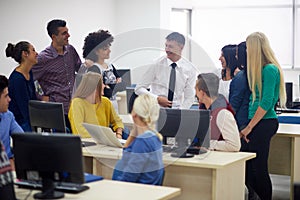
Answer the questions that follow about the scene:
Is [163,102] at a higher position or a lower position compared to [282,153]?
higher

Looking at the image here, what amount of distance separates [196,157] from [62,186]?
1228 mm

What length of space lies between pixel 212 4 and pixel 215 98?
675 centimetres

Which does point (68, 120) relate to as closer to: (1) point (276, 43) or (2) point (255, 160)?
(2) point (255, 160)

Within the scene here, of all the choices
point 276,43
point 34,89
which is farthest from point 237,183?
point 276,43

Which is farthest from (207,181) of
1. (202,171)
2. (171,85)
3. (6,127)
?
(171,85)

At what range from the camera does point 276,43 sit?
10461 mm

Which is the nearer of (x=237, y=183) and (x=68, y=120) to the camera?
(x=237, y=183)

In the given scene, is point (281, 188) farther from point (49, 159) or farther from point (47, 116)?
point (49, 159)

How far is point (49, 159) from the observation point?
3.14 m

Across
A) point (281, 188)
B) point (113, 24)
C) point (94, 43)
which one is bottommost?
point (281, 188)

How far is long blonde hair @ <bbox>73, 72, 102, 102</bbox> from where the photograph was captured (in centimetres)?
479

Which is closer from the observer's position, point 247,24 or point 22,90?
point 22,90

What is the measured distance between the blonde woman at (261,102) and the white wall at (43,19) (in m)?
3.91

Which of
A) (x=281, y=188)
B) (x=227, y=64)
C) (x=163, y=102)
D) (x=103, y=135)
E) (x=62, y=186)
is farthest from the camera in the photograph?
(x=281, y=188)
